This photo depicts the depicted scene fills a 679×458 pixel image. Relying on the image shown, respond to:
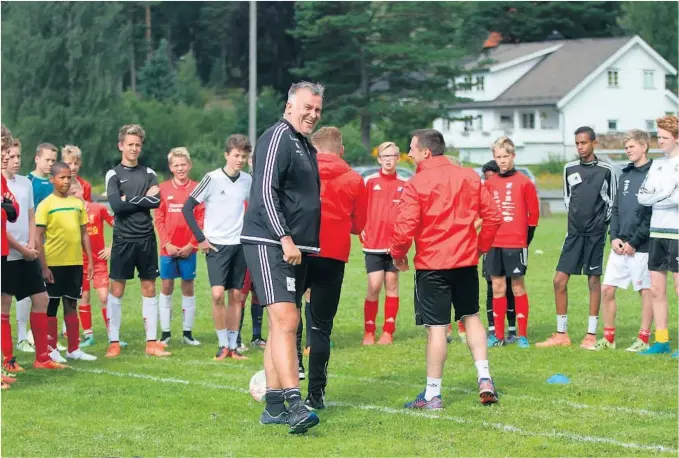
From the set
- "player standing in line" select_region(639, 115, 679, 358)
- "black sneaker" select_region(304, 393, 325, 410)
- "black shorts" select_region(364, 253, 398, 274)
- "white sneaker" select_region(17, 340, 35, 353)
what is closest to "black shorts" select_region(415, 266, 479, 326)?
"black sneaker" select_region(304, 393, 325, 410)

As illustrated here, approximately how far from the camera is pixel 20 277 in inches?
421

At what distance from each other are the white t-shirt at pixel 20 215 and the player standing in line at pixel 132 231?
1.53 metres

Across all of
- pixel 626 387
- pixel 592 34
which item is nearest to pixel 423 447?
pixel 626 387

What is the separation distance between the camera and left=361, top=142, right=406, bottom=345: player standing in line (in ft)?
42.7

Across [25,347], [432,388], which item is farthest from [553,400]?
[25,347]

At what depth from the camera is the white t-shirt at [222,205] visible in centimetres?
1189

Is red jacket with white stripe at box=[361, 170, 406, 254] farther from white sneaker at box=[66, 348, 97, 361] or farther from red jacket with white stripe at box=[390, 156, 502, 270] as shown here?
red jacket with white stripe at box=[390, 156, 502, 270]

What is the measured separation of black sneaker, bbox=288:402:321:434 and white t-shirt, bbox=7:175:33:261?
12.9 ft

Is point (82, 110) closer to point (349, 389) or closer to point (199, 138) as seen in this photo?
point (199, 138)

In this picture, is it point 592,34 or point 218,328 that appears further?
point 592,34

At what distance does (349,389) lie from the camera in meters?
9.98

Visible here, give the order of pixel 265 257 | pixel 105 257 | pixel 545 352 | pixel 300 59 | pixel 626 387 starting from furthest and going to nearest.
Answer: pixel 300 59 → pixel 105 257 → pixel 545 352 → pixel 626 387 → pixel 265 257

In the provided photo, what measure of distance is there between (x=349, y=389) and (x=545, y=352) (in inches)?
116

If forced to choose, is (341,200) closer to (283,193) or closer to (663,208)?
(283,193)
